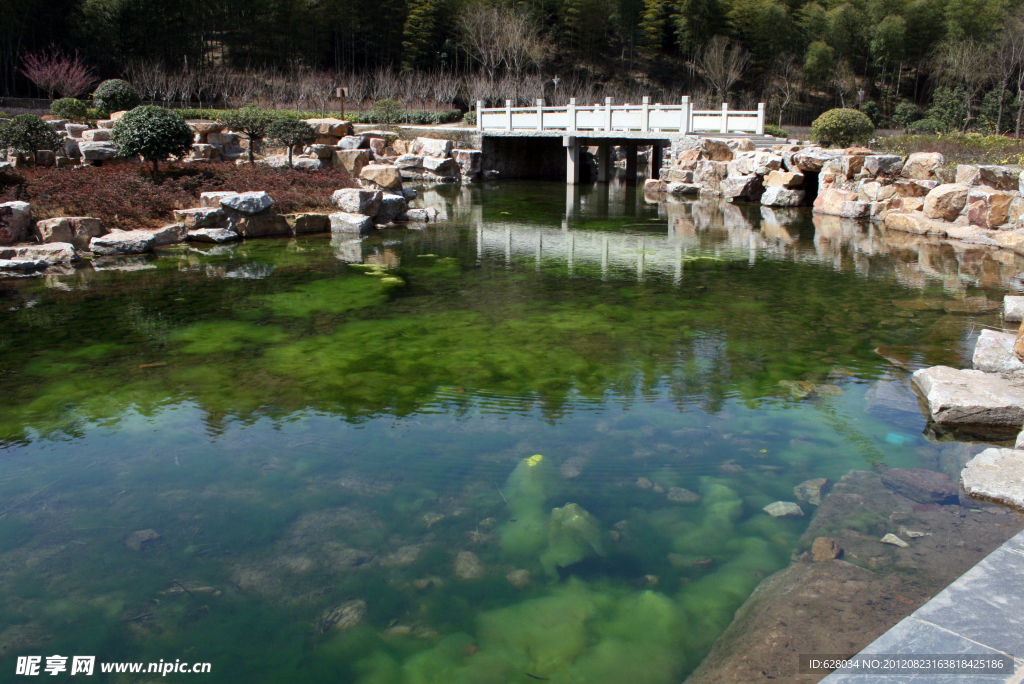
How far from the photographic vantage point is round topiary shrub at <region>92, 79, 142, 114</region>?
23.3m

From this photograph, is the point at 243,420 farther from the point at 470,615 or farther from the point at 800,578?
the point at 800,578

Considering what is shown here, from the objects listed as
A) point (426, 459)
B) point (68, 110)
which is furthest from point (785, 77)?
point (426, 459)

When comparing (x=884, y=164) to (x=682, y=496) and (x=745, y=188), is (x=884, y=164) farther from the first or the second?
(x=682, y=496)

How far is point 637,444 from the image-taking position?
462 cm

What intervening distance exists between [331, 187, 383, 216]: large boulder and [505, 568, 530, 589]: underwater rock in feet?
38.9

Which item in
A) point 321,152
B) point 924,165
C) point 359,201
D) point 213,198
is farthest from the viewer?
point 321,152

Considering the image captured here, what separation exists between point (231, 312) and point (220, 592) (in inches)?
198

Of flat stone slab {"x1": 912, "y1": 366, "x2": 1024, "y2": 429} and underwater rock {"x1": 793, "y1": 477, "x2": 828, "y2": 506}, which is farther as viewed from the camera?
flat stone slab {"x1": 912, "y1": 366, "x2": 1024, "y2": 429}

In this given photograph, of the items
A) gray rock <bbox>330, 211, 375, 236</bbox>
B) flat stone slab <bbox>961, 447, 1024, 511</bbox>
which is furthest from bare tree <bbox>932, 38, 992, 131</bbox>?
flat stone slab <bbox>961, 447, 1024, 511</bbox>

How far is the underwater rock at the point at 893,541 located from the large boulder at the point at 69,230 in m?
11.7

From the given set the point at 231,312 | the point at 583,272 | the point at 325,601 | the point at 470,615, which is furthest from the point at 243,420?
the point at 583,272

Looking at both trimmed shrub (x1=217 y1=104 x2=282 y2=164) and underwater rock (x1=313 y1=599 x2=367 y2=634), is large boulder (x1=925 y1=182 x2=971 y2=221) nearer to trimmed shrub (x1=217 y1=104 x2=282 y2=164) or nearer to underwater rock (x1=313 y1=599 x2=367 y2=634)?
underwater rock (x1=313 y1=599 x2=367 y2=634)

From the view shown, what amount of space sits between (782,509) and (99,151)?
16030 mm

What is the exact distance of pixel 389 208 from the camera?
48.8 feet
